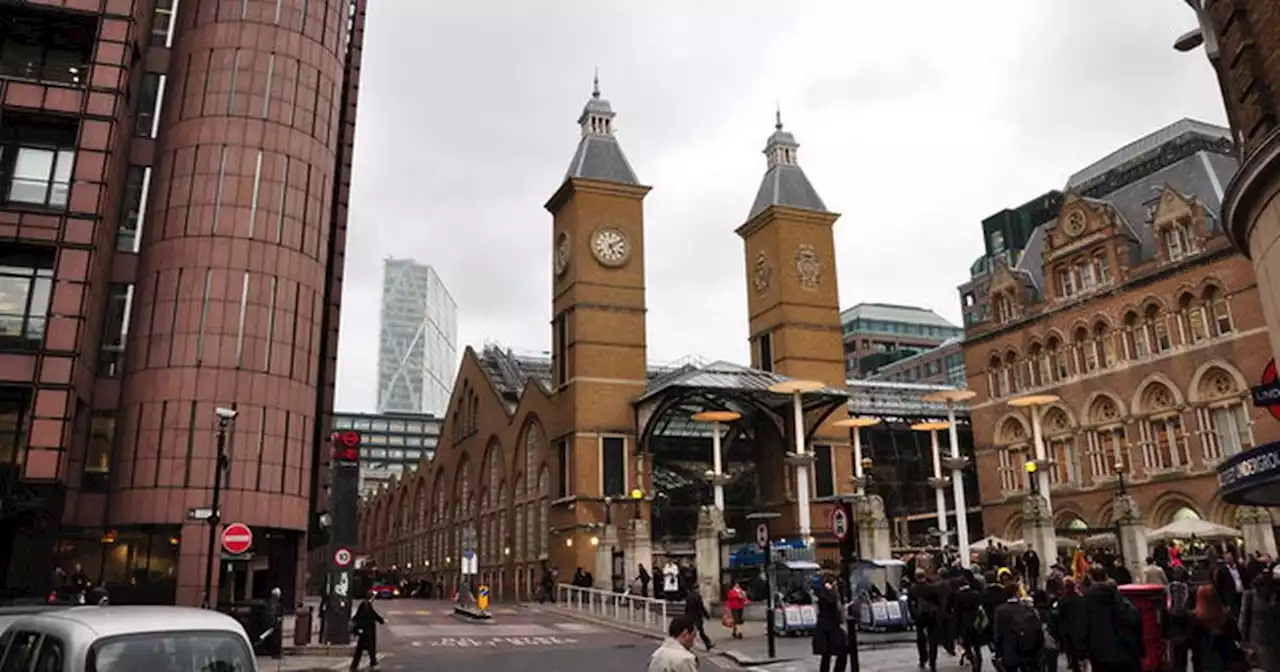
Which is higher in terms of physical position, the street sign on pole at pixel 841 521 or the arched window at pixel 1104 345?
the arched window at pixel 1104 345

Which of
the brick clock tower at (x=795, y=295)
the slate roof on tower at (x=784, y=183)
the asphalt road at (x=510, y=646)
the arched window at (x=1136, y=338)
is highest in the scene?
the slate roof on tower at (x=784, y=183)

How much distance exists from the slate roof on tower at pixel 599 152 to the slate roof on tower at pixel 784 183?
29.5ft

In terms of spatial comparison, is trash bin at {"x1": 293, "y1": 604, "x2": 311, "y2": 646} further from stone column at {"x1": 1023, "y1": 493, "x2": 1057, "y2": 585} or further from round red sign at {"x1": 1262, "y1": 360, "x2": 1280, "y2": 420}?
stone column at {"x1": 1023, "y1": 493, "x2": 1057, "y2": 585}

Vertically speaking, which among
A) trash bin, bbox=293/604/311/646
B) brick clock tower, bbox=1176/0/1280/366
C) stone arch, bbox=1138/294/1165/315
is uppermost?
stone arch, bbox=1138/294/1165/315

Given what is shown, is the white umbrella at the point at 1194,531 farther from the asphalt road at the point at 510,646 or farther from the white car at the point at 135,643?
the white car at the point at 135,643

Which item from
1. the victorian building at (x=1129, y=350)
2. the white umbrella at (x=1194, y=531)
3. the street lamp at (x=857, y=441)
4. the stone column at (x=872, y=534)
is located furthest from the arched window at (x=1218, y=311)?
the stone column at (x=872, y=534)

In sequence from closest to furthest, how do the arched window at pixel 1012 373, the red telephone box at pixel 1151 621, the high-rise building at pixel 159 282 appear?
the red telephone box at pixel 1151 621
the high-rise building at pixel 159 282
the arched window at pixel 1012 373

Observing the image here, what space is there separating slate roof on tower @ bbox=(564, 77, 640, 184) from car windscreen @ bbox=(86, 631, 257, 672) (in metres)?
43.7

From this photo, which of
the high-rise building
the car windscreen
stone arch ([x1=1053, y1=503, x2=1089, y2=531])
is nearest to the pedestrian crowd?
the car windscreen

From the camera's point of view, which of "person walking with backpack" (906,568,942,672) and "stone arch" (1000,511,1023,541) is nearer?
"person walking with backpack" (906,568,942,672)

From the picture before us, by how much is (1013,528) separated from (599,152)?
30906 mm

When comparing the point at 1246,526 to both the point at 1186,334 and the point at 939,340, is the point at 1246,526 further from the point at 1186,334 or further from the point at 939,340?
the point at 939,340

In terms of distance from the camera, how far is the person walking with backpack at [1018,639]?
41.2ft

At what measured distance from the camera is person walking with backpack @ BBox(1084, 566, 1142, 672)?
10961 mm
